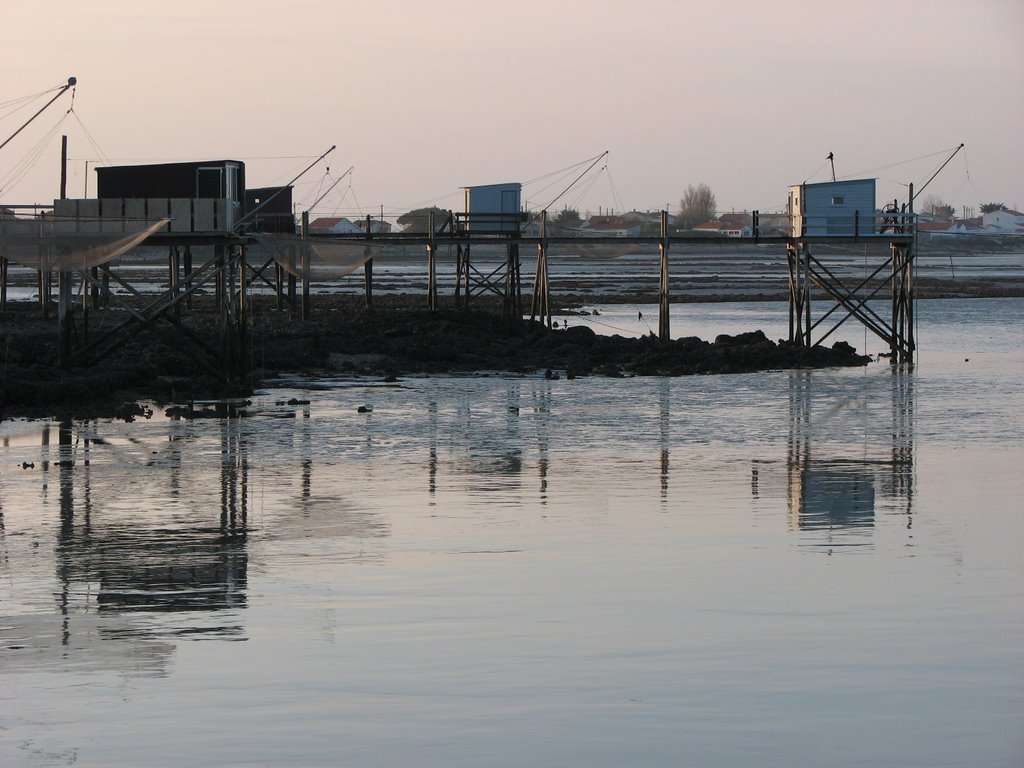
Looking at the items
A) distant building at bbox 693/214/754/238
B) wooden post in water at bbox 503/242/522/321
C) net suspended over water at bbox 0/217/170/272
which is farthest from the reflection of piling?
distant building at bbox 693/214/754/238

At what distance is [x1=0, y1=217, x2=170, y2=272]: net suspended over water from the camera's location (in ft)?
101

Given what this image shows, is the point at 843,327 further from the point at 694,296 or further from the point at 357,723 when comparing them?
the point at 357,723

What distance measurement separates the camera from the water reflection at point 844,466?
17.5 metres

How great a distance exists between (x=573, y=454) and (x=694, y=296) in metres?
65.5

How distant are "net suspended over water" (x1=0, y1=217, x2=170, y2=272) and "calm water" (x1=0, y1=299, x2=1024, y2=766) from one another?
5.63 metres

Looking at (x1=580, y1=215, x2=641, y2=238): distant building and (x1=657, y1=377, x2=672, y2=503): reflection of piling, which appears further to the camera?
(x1=580, y1=215, x2=641, y2=238): distant building

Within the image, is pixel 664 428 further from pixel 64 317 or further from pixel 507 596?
pixel 507 596

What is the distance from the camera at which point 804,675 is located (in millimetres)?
11141

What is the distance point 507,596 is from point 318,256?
27.8m

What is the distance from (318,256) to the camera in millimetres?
40281

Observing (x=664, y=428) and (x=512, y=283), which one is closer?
(x=664, y=428)

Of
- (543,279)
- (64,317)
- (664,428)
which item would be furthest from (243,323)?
(543,279)

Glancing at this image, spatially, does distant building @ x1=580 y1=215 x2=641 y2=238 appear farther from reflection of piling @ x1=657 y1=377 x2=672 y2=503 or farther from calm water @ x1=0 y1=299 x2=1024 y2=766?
calm water @ x1=0 y1=299 x2=1024 y2=766

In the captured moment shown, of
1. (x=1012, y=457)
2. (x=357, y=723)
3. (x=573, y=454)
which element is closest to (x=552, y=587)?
(x=357, y=723)
